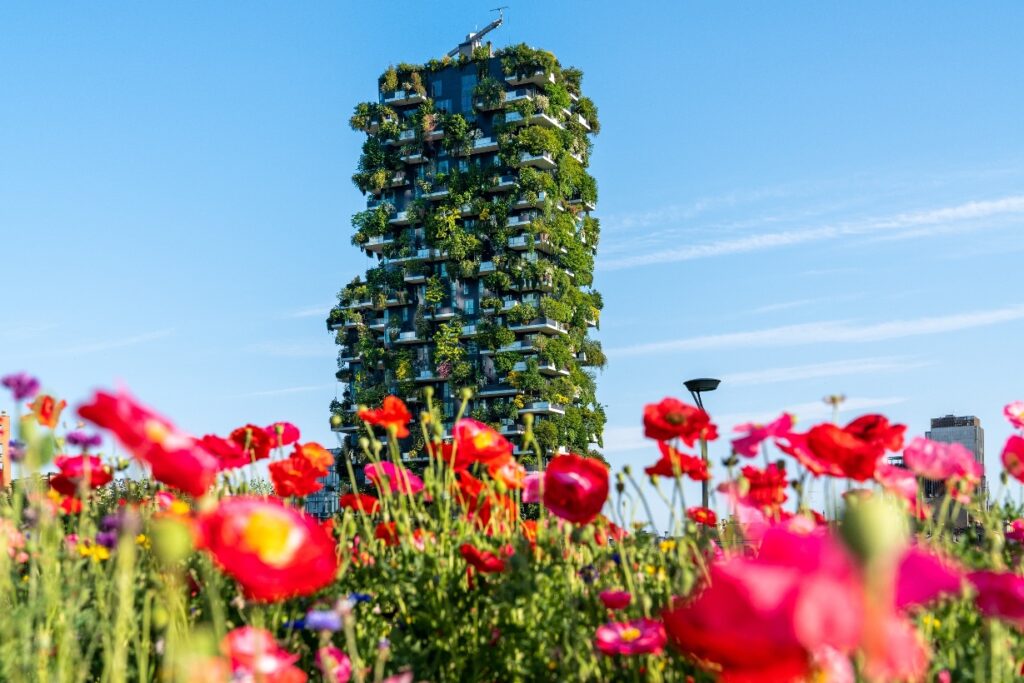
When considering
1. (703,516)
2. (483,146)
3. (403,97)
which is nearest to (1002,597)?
(703,516)

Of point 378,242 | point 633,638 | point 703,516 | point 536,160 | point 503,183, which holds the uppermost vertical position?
point 536,160

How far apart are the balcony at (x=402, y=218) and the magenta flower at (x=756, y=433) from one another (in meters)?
32.4

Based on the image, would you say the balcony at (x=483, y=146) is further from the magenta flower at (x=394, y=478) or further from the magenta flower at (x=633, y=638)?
the magenta flower at (x=633, y=638)

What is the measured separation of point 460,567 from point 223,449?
616 millimetres

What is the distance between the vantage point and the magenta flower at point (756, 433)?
1884mm

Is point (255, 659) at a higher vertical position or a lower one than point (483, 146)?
lower

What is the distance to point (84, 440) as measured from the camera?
309cm

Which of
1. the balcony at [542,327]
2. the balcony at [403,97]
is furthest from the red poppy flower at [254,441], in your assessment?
the balcony at [403,97]

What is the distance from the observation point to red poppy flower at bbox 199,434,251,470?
95.4 inches

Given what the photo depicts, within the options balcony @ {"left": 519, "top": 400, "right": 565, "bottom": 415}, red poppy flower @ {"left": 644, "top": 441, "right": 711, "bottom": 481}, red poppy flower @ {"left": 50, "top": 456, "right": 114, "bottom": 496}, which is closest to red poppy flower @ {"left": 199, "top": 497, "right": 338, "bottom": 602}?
red poppy flower @ {"left": 644, "top": 441, "right": 711, "bottom": 481}

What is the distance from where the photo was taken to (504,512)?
3062 mm

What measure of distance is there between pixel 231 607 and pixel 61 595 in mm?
373

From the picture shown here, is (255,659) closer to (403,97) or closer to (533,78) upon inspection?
(533,78)

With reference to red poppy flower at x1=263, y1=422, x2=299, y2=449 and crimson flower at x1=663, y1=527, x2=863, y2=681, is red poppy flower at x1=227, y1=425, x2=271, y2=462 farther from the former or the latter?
crimson flower at x1=663, y1=527, x2=863, y2=681
